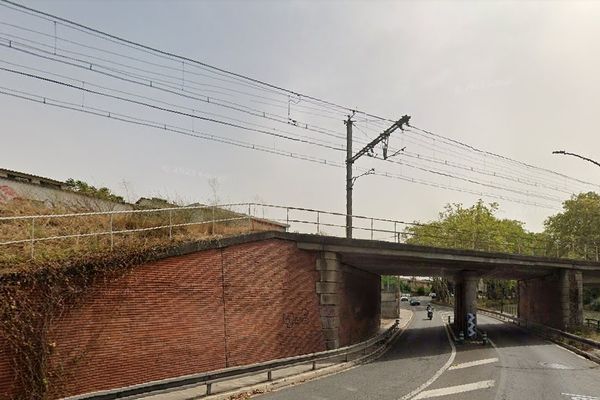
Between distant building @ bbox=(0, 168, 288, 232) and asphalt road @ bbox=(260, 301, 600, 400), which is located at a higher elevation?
distant building @ bbox=(0, 168, 288, 232)

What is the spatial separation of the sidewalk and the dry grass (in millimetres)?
4398

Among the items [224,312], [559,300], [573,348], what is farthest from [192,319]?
[559,300]

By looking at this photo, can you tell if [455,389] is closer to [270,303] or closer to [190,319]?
[270,303]

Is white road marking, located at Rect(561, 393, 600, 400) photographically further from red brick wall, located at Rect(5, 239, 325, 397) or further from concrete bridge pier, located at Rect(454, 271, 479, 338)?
concrete bridge pier, located at Rect(454, 271, 479, 338)

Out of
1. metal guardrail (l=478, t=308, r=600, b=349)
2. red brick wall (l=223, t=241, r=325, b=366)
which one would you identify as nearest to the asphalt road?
metal guardrail (l=478, t=308, r=600, b=349)

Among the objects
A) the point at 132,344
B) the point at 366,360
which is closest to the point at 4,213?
the point at 132,344

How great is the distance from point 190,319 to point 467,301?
22735 mm

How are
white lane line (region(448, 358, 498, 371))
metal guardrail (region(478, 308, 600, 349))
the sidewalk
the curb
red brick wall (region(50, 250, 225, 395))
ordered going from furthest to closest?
metal guardrail (region(478, 308, 600, 349)) → the curb → white lane line (region(448, 358, 498, 371)) → the sidewalk → red brick wall (region(50, 250, 225, 395))

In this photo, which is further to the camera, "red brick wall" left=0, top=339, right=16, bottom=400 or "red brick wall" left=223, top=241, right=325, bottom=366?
"red brick wall" left=223, top=241, right=325, bottom=366

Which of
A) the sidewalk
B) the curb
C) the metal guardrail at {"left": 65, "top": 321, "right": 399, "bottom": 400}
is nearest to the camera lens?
the metal guardrail at {"left": 65, "top": 321, "right": 399, "bottom": 400}

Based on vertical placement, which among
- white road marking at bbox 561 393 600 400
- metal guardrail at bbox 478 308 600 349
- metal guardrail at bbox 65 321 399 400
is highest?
metal guardrail at bbox 65 321 399 400

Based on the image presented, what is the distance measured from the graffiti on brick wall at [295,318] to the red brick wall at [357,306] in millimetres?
2688

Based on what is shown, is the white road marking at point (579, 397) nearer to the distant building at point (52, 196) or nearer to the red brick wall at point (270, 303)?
the red brick wall at point (270, 303)

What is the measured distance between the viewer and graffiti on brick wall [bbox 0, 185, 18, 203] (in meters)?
19.1
